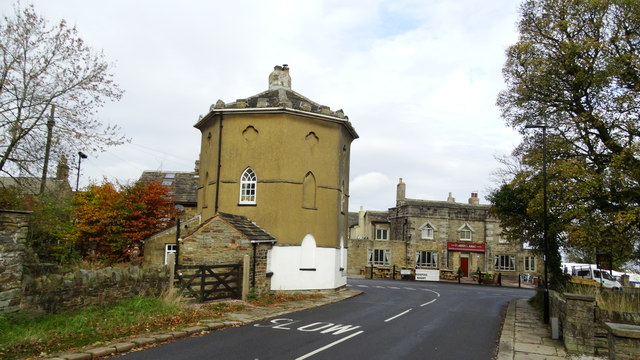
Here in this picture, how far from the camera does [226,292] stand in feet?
60.4

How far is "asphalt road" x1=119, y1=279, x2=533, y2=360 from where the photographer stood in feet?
33.9

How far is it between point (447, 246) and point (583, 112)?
116ft

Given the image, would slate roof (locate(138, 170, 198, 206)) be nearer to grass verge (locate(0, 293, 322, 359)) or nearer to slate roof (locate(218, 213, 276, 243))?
slate roof (locate(218, 213, 276, 243))

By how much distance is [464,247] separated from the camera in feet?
168

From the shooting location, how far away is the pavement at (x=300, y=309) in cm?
986

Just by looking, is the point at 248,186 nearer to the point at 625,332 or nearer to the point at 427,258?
the point at 625,332

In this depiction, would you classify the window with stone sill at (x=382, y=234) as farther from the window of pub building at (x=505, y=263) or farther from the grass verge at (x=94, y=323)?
the grass verge at (x=94, y=323)

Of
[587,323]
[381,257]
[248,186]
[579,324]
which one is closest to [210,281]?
[248,186]

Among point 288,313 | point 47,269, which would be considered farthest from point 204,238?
point 47,269

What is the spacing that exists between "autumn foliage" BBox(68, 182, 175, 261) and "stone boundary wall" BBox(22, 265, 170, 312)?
36.8 feet

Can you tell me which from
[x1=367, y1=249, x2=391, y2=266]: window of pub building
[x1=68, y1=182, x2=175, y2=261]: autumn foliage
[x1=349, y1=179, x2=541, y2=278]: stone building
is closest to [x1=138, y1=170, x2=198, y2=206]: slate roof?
[x1=68, y1=182, x2=175, y2=261]: autumn foliage

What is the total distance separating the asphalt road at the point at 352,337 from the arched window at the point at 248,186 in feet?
24.7

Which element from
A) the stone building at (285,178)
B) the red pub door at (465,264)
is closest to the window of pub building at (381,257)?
the red pub door at (465,264)

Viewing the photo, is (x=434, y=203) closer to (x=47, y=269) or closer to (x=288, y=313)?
(x=288, y=313)
